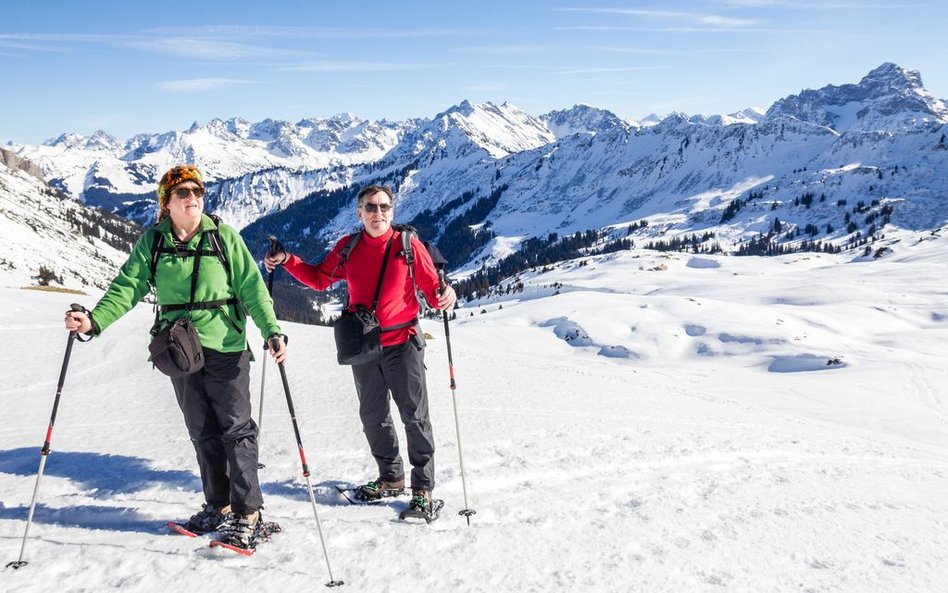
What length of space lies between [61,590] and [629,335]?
42.1 meters

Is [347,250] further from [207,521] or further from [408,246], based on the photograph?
[207,521]

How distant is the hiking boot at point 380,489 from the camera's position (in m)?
6.62

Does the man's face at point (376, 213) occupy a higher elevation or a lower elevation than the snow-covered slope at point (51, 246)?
lower

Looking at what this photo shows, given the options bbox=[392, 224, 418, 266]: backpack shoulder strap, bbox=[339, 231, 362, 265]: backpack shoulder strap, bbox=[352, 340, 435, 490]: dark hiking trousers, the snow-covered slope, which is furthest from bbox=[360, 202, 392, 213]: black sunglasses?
the snow-covered slope

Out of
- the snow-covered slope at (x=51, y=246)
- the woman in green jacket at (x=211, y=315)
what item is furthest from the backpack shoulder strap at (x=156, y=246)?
→ the snow-covered slope at (x=51, y=246)

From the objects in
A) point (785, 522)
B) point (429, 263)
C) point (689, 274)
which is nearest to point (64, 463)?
point (429, 263)

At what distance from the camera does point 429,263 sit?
657 centimetres

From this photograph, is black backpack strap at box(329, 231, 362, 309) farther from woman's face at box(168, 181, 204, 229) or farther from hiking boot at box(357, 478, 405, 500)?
hiking boot at box(357, 478, 405, 500)

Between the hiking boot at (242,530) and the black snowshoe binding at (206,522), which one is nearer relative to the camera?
the hiking boot at (242,530)

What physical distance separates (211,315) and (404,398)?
2.23 meters

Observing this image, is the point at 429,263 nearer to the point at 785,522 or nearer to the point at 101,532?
the point at 101,532

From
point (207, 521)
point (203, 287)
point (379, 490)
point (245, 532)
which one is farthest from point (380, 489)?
→ point (203, 287)

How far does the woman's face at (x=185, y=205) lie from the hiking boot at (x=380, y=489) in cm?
352

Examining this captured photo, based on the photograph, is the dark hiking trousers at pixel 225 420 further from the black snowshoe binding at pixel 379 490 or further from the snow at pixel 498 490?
the black snowshoe binding at pixel 379 490
